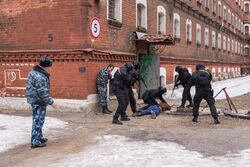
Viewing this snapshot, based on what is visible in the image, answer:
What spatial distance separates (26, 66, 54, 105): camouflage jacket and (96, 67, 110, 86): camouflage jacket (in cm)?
499

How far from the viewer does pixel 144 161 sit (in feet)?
23.1

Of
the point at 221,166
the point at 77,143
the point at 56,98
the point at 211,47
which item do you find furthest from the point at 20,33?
the point at 211,47

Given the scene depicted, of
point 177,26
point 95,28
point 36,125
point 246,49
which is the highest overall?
point 177,26

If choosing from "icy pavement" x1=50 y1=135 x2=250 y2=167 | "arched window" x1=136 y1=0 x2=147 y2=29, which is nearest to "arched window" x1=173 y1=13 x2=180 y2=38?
"arched window" x1=136 y1=0 x2=147 y2=29

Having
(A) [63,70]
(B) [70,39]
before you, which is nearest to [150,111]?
(A) [63,70]

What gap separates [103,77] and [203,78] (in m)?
3.60

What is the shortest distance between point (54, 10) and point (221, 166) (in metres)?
8.54

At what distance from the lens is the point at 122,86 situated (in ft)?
37.6

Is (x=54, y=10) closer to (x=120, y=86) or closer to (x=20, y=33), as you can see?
(x=20, y=33)

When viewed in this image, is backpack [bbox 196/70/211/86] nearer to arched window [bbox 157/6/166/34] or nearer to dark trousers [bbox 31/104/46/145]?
dark trousers [bbox 31/104/46/145]

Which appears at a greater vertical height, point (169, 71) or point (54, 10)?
point (54, 10)

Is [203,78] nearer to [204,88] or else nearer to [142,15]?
[204,88]

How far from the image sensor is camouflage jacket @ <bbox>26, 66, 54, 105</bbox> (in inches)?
328

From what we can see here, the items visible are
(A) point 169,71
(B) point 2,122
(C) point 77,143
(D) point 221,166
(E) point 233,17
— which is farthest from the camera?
(E) point 233,17
